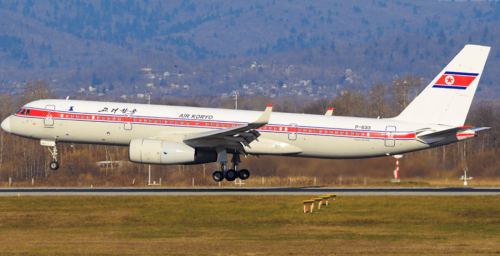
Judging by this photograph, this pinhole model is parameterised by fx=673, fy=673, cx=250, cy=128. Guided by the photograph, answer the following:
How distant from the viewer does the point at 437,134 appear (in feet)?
139

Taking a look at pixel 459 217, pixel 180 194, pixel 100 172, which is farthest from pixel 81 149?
pixel 459 217

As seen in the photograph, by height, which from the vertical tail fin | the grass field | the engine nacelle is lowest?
the grass field

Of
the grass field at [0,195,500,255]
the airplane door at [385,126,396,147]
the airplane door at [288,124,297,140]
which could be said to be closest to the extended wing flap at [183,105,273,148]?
the airplane door at [288,124,297,140]

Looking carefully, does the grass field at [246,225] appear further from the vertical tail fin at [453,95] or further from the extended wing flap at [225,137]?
the vertical tail fin at [453,95]

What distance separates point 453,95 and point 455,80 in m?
1.03

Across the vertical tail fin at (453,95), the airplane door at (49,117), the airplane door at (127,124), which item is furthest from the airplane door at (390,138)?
the airplane door at (49,117)

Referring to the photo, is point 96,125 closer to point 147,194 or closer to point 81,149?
point 147,194

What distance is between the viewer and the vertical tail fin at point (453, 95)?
44.0 m

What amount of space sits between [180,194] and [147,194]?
6.40ft

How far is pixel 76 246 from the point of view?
25.1 metres

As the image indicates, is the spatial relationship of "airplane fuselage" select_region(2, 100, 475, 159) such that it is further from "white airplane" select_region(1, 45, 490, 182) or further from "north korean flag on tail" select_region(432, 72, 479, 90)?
"north korean flag on tail" select_region(432, 72, 479, 90)

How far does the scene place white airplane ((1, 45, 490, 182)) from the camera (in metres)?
42.3

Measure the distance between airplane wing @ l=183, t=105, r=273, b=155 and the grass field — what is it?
3956mm

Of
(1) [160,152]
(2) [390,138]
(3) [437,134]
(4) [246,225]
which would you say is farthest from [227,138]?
(3) [437,134]
